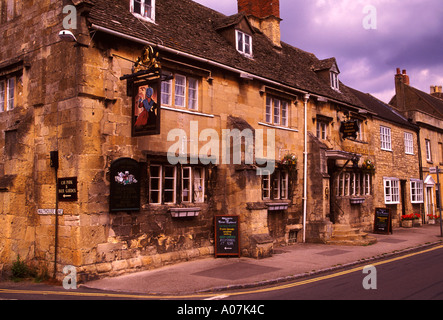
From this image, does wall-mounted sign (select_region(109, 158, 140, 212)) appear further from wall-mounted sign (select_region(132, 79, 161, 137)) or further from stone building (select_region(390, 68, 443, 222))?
stone building (select_region(390, 68, 443, 222))

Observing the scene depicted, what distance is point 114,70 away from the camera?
11.1 metres

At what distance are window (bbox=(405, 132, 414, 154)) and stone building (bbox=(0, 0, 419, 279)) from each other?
12.7m

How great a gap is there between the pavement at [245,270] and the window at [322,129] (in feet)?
19.5

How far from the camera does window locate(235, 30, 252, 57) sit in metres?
16.6

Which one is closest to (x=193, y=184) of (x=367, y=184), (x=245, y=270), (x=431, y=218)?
Result: (x=245, y=270)

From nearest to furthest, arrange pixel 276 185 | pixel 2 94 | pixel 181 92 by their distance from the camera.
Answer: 1. pixel 181 92
2. pixel 2 94
3. pixel 276 185

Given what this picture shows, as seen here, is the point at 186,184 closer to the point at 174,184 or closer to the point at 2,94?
the point at 174,184

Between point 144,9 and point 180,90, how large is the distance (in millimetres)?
3025

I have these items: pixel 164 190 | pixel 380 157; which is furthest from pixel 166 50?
pixel 380 157

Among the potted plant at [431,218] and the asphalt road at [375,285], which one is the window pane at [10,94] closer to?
the asphalt road at [375,285]

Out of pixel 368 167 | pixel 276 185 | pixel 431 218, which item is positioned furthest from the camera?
pixel 431 218

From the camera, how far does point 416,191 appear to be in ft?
89.8

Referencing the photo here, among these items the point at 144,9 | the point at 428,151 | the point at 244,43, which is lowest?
the point at 428,151
